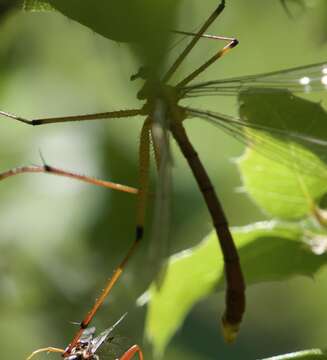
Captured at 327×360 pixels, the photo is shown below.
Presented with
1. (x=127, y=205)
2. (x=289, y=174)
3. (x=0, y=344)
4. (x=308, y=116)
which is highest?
(x=308, y=116)

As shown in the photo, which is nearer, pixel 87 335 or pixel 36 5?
pixel 36 5

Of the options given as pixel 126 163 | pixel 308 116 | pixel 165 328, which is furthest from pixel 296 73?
pixel 126 163

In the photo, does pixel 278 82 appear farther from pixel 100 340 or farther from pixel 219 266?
pixel 100 340

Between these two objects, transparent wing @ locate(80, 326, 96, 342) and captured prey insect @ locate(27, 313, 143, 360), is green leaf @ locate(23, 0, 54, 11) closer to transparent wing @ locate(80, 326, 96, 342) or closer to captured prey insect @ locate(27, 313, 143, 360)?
captured prey insect @ locate(27, 313, 143, 360)

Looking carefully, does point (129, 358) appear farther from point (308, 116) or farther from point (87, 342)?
point (308, 116)

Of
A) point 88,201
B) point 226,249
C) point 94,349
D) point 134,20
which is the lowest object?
point 94,349

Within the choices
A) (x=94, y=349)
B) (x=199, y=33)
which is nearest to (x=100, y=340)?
(x=94, y=349)

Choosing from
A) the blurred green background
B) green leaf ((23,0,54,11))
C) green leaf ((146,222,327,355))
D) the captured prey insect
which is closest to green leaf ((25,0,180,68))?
green leaf ((23,0,54,11))
